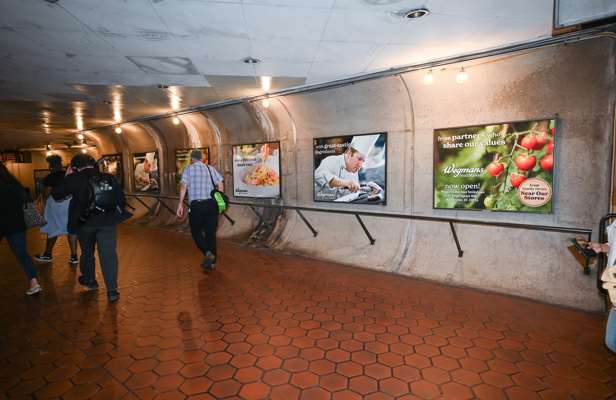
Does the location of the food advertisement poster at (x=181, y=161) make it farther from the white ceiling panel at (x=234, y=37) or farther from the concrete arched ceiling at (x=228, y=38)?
the white ceiling panel at (x=234, y=37)

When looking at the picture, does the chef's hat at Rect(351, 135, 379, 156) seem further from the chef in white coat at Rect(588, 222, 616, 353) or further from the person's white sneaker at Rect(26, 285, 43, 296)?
the person's white sneaker at Rect(26, 285, 43, 296)

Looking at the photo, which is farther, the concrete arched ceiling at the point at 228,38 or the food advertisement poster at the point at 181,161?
the food advertisement poster at the point at 181,161

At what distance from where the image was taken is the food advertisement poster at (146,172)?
955 centimetres

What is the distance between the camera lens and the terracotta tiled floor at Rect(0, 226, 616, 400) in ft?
7.45

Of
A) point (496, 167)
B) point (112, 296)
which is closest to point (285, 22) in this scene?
point (496, 167)

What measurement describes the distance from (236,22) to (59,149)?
18662 millimetres

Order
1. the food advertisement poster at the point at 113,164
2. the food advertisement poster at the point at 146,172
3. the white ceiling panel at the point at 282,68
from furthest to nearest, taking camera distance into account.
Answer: the food advertisement poster at the point at 113,164 < the food advertisement poster at the point at 146,172 < the white ceiling panel at the point at 282,68

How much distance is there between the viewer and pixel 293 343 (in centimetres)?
285

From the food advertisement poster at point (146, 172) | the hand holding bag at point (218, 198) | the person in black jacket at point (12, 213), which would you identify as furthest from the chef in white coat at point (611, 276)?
the food advertisement poster at point (146, 172)

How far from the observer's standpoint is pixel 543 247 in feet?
12.4

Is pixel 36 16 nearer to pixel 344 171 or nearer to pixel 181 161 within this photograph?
pixel 344 171

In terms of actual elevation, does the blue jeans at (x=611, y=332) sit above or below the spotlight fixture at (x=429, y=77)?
below

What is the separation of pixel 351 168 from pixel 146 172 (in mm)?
7142

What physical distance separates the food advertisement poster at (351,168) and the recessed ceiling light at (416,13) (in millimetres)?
2179
